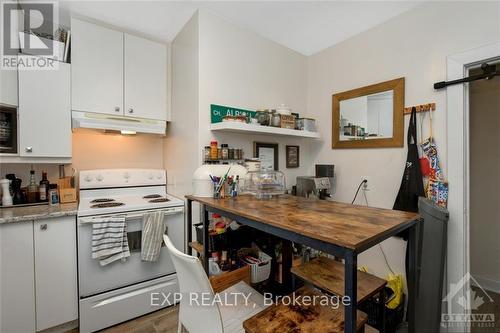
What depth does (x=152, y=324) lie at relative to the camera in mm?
1854

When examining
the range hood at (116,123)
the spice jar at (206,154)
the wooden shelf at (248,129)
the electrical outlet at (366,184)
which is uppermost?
the range hood at (116,123)

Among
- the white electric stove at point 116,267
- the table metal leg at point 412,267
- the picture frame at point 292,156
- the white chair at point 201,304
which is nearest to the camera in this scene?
the white chair at point 201,304

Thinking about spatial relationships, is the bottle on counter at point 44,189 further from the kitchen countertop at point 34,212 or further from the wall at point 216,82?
the wall at point 216,82

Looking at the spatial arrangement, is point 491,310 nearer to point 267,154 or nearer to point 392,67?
point 392,67

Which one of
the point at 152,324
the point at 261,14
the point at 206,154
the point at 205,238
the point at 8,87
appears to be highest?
the point at 261,14

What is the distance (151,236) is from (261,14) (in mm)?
2123

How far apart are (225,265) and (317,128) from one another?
6.09 feet

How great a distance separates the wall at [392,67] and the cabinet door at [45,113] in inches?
96.4

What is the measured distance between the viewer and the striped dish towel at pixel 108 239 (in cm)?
172

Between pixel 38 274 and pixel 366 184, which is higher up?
pixel 366 184

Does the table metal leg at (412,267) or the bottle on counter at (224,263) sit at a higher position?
the table metal leg at (412,267)

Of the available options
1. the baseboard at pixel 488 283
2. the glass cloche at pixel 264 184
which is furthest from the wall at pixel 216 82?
the baseboard at pixel 488 283

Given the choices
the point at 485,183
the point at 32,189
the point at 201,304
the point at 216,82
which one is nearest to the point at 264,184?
the point at 201,304

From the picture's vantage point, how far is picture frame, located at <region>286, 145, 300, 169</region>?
8.73 ft
